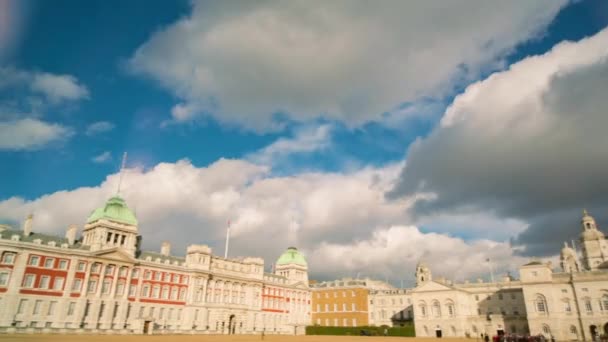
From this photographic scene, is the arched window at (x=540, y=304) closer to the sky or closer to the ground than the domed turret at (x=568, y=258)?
closer to the ground

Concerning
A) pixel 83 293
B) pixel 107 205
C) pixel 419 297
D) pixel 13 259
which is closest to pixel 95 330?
pixel 83 293

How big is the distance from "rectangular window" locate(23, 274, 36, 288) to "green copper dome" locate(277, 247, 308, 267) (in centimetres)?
6049

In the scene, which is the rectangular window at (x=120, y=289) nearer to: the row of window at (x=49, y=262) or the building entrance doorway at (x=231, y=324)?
the row of window at (x=49, y=262)

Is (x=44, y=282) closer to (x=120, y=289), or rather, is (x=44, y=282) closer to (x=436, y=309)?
(x=120, y=289)

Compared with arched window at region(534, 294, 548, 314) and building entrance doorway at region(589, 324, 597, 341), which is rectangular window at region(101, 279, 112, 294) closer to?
arched window at region(534, 294, 548, 314)

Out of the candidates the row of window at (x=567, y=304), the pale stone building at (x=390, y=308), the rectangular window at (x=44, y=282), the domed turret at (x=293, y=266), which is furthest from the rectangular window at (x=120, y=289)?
the row of window at (x=567, y=304)

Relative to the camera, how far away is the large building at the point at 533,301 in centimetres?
6481

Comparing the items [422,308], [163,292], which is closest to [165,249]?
[163,292]

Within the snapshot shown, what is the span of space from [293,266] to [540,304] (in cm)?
5682

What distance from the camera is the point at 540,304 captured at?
68938mm

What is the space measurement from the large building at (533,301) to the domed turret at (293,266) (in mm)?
30052

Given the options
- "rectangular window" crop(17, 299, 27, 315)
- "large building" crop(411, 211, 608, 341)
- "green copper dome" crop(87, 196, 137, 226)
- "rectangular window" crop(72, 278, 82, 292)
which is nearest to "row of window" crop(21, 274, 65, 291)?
"rectangular window" crop(72, 278, 82, 292)

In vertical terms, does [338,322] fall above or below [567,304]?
below

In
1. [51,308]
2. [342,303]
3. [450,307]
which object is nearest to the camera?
[51,308]
